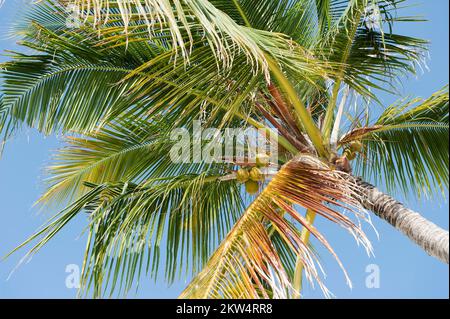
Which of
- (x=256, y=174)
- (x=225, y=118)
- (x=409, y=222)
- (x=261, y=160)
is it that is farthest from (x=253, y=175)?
(x=409, y=222)

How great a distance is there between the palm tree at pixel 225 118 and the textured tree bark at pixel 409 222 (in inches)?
0.5

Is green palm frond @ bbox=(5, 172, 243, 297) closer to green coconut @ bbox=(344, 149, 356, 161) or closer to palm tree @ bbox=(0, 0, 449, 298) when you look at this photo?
palm tree @ bbox=(0, 0, 449, 298)

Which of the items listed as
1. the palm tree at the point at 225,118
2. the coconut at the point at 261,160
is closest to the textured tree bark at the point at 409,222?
the palm tree at the point at 225,118

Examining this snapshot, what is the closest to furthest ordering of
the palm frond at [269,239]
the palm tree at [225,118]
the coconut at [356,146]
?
the palm frond at [269,239], the palm tree at [225,118], the coconut at [356,146]

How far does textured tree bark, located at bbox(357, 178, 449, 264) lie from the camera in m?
3.80

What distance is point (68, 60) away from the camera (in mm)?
5289

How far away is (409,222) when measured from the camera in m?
4.21

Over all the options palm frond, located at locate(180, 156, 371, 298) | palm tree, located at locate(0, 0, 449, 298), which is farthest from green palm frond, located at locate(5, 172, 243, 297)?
palm frond, located at locate(180, 156, 371, 298)

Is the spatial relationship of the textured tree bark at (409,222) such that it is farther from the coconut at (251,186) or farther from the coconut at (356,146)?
the coconut at (251,186)

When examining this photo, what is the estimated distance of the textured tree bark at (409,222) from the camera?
12.5 feet

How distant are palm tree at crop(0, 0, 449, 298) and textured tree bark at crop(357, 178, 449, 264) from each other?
0.01 m

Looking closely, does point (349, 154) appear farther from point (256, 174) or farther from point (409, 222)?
point (409, 222)
